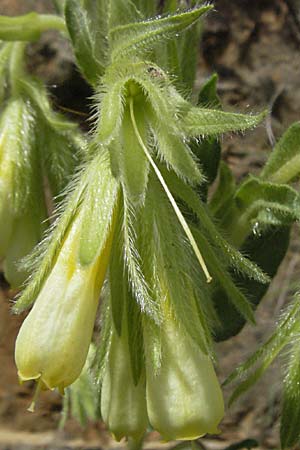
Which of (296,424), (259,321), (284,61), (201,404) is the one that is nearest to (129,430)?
(201,404)

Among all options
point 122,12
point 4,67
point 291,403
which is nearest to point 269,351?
point 291,403

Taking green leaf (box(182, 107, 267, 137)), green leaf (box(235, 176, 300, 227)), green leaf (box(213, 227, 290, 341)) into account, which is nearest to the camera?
green leaf (box(182, 107, 267, 137))

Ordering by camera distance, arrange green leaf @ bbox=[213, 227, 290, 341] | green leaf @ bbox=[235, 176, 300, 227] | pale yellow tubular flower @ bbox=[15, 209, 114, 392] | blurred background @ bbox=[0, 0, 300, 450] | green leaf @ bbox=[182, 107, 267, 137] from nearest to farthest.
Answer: pale yellow tubular flower @ bbox=[15, 209, 114, 392], green leaf @ bbox=[182, 107, 267, 137], green leaf @ bbox=[235, 176, 300, 227], green leaf @ bbox=[213, 227, 290, 341], blurred background @ bbox=[0, 0, 300, 450]

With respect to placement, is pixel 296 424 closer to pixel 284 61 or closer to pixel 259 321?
pixel 259 321

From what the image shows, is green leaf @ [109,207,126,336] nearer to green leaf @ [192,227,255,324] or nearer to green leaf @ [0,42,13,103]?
green leaf @ [192,227,255,324]

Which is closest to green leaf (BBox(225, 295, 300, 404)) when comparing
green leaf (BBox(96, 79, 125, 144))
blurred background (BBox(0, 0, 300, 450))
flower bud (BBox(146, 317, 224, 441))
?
flower bud (BBox(146, 317, 224, 441))

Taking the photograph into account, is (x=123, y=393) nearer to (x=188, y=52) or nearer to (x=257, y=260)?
(x=257, y=260)

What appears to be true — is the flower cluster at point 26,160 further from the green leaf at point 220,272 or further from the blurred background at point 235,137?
the blurred background at point 235,137

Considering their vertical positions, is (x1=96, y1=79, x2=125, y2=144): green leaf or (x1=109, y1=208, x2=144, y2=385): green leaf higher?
(x1=96, y1=79, x2=125, y2=144): green leaf
